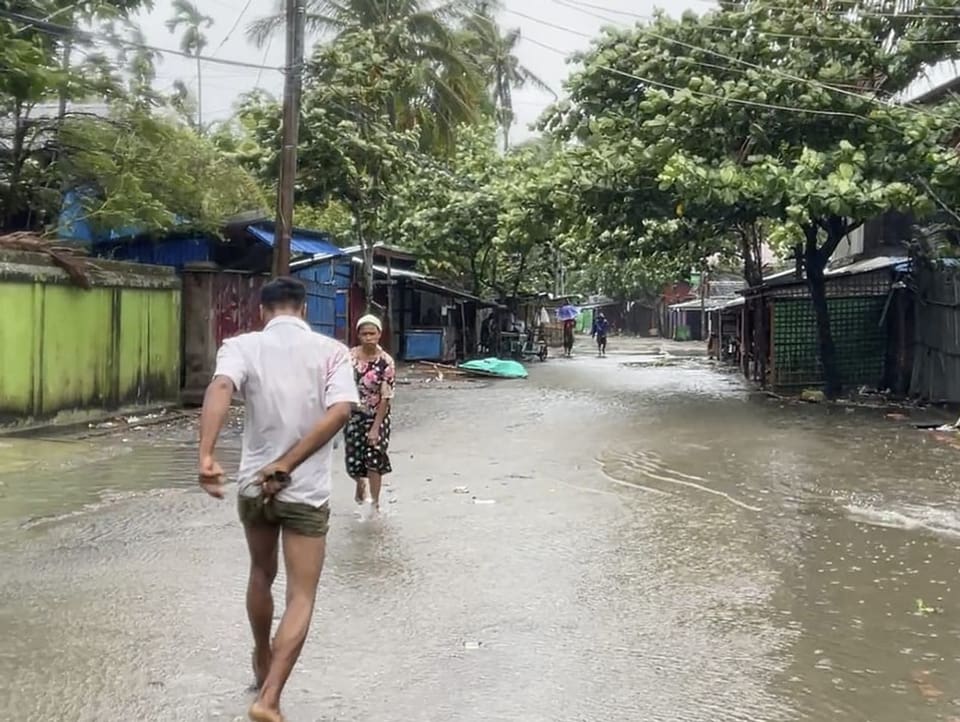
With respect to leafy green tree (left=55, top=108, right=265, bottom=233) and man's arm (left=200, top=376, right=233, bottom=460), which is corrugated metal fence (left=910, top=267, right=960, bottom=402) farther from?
man's arm (left=200, top=376, right=233, bottom=460)

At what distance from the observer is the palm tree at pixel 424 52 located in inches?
1100

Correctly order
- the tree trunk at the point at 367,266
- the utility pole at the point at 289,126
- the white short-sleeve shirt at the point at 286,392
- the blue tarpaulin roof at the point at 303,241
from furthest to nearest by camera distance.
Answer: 1. the tree trunk at the point at 367,266
2. the blue tarpaulin roof at the point at 303,241
3. the utility pole at the point at 289,126
4. the white short-sleeve shirt at the point at 286,392

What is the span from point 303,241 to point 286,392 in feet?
58.3

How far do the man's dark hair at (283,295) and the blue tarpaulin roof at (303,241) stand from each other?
46.6 feet

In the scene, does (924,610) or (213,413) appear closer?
(213,413)

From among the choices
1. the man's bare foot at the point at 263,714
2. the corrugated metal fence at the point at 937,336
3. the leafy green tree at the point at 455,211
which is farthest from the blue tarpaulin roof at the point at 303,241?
the man's bare foot at the point at 263,714

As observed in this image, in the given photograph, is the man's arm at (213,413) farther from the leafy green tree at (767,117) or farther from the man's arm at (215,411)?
the leafy green tree at (767,117)

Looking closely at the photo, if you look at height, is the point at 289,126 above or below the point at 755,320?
above

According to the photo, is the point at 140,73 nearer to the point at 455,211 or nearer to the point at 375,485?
the point at 375,485

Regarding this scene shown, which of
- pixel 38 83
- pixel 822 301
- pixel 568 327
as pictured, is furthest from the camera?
pixel 568 327

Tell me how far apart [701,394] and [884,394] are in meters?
3.47

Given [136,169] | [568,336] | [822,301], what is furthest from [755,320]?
[568,336]

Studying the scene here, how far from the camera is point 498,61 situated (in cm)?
3838

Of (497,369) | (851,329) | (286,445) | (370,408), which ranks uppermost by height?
(851,329)
